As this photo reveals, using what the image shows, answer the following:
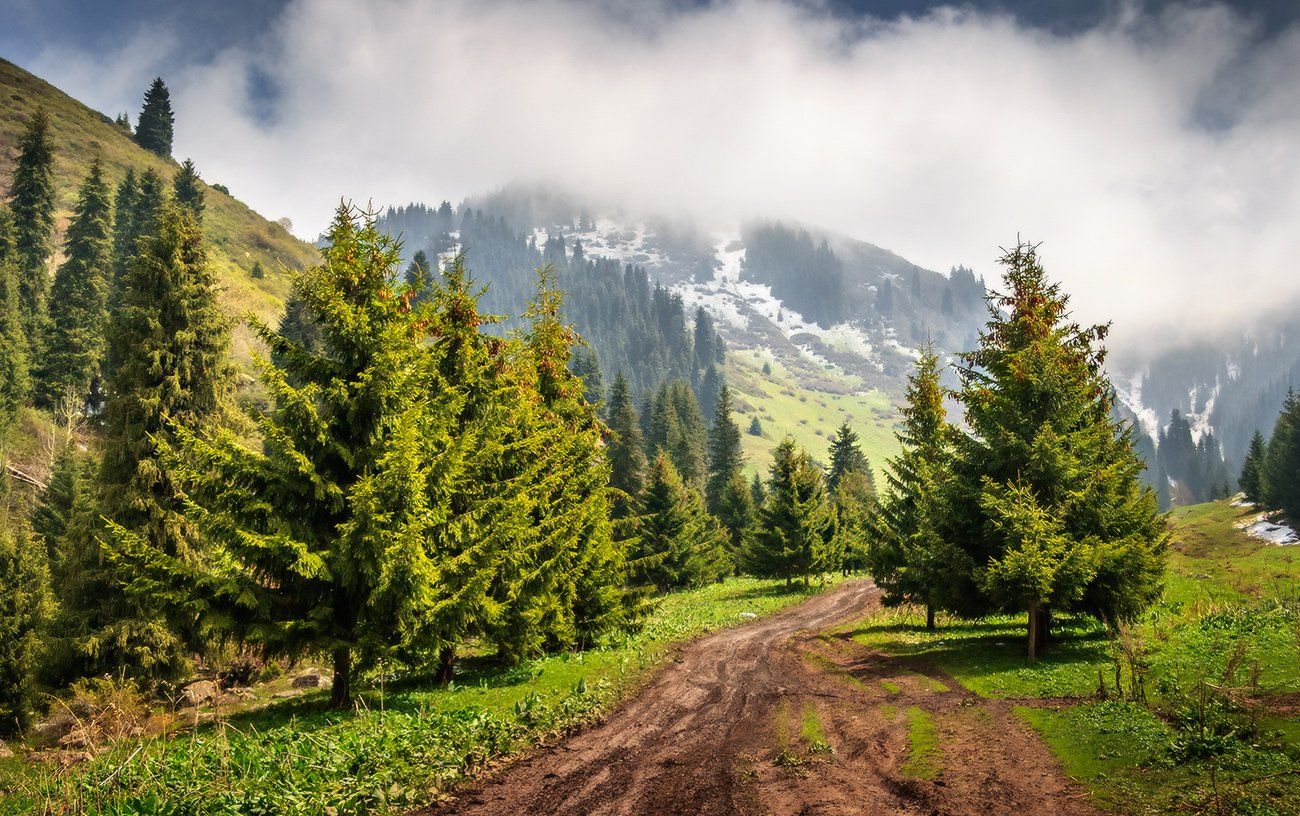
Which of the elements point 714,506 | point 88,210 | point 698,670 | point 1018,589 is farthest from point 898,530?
point 88,210

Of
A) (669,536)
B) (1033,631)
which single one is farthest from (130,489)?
(669,536)

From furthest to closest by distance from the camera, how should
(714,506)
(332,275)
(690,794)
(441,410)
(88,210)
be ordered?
(714,506)
(88,210)
(441,410)
(332,275)
(690,794)

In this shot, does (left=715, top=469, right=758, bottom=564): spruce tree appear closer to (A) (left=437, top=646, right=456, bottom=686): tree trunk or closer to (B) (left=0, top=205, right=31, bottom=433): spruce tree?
(A) (left=437, top=646, right=456, bottom=686): tree trunk

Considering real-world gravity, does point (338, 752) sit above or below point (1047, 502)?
below

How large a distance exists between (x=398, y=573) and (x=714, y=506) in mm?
73235

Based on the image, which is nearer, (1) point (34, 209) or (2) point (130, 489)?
(2) point (130, 489)

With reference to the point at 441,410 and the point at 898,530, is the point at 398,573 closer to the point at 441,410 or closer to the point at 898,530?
the point at 441,410

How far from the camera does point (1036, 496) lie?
65.2ft

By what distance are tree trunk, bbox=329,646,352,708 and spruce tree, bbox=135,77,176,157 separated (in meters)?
151

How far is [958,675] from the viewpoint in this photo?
60.8ft

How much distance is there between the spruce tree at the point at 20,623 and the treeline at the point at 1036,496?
29113mm

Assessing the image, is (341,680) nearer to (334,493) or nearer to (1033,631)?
(334,493)

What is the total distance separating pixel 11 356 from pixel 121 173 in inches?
2794

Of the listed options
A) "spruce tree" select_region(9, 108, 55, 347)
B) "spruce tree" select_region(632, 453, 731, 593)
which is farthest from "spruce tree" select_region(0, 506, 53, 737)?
"spruce tree" select_region(9, 108, 55, 347)
